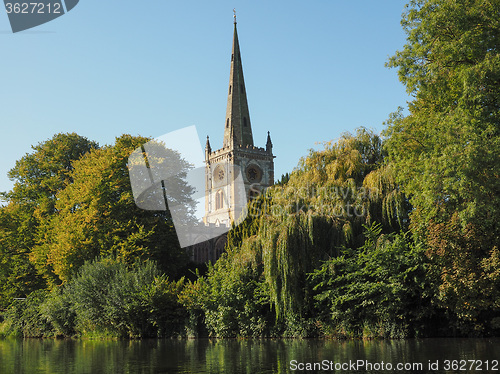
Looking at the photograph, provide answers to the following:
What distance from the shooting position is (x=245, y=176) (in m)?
92.1

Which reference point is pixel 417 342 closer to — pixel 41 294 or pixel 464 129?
pixel 464 129

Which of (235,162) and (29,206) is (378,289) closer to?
(29,206)

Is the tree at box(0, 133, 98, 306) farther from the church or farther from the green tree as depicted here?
the church

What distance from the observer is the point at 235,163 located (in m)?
91.2

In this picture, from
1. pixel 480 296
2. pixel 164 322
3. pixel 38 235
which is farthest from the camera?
pixel 38 235

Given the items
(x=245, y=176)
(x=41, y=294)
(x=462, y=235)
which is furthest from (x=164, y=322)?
(x=245, y=176)

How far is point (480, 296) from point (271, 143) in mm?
80260

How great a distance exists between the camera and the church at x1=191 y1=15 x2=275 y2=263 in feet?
297

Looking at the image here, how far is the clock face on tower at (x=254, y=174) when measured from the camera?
93.0 meters

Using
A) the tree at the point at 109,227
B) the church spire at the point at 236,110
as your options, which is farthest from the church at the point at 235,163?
the tree at the point at 109,227

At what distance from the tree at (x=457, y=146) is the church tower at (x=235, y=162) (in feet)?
229

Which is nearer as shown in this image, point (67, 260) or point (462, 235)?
point (462, 235)

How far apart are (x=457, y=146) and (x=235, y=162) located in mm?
75616

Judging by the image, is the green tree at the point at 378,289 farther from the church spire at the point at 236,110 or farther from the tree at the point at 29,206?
the church spire at the point at 236,110
